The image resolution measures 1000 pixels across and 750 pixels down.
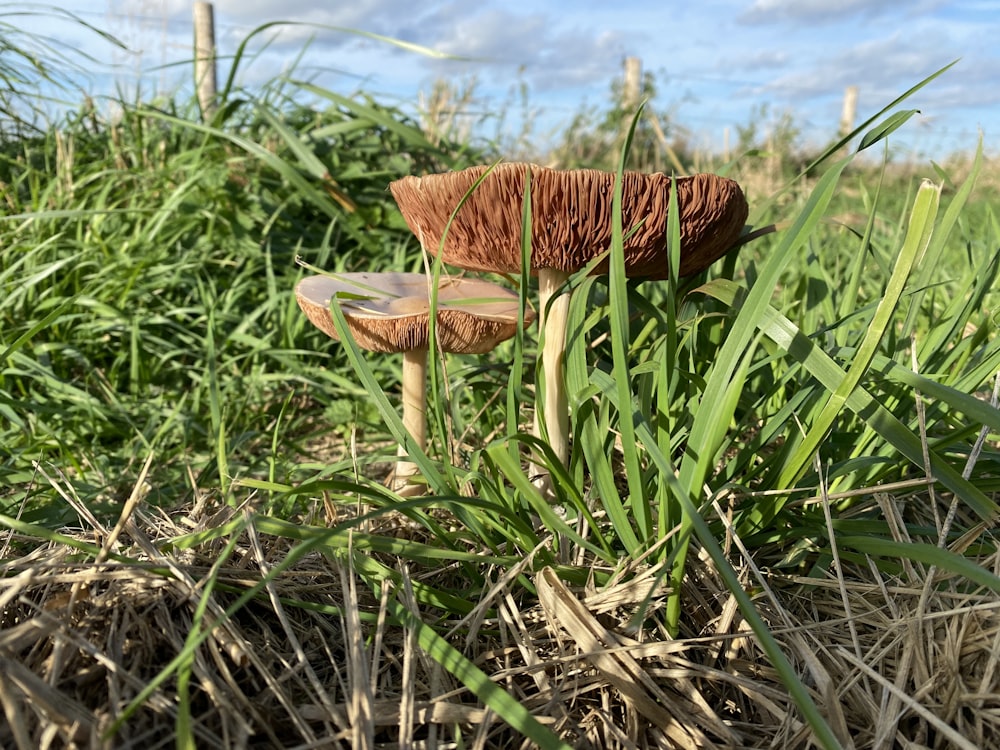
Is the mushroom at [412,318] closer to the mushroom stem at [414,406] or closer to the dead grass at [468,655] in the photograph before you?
the mushroom stem at [414,406]

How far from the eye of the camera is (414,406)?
5.75 ft

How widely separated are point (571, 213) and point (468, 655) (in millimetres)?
775

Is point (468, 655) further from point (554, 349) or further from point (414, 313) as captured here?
point (414, 313)

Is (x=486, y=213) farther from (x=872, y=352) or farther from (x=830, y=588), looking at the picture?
(x=830, y=588)

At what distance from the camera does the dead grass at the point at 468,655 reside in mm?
864

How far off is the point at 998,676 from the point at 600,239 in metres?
0.92

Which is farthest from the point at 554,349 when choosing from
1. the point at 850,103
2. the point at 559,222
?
the point at 850,103

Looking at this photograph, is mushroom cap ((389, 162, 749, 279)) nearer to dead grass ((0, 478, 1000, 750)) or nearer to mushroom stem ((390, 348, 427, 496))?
mushroom stem ((390, 348, 427, 496))

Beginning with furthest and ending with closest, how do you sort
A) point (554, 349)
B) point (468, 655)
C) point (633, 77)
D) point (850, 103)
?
point (850, 103) < point (633, 77) < point (554, 349) < point (468, 655)

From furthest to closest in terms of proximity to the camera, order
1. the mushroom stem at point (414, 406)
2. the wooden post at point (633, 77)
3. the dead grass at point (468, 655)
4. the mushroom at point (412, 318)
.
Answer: the wooden post at point (633, 77), the mushroom stem at point (414, 406), the mushroom at point (412, 318), the dead grass at point (468, 655)

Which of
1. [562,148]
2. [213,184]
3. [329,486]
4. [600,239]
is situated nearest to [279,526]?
[329,486]

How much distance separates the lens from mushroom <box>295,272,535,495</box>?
1.52 metres

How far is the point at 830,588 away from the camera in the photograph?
124 centimetres

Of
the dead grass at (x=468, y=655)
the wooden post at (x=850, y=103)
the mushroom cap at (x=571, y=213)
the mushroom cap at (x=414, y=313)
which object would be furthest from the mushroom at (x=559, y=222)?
the wooden post at (x=850, y=103)
